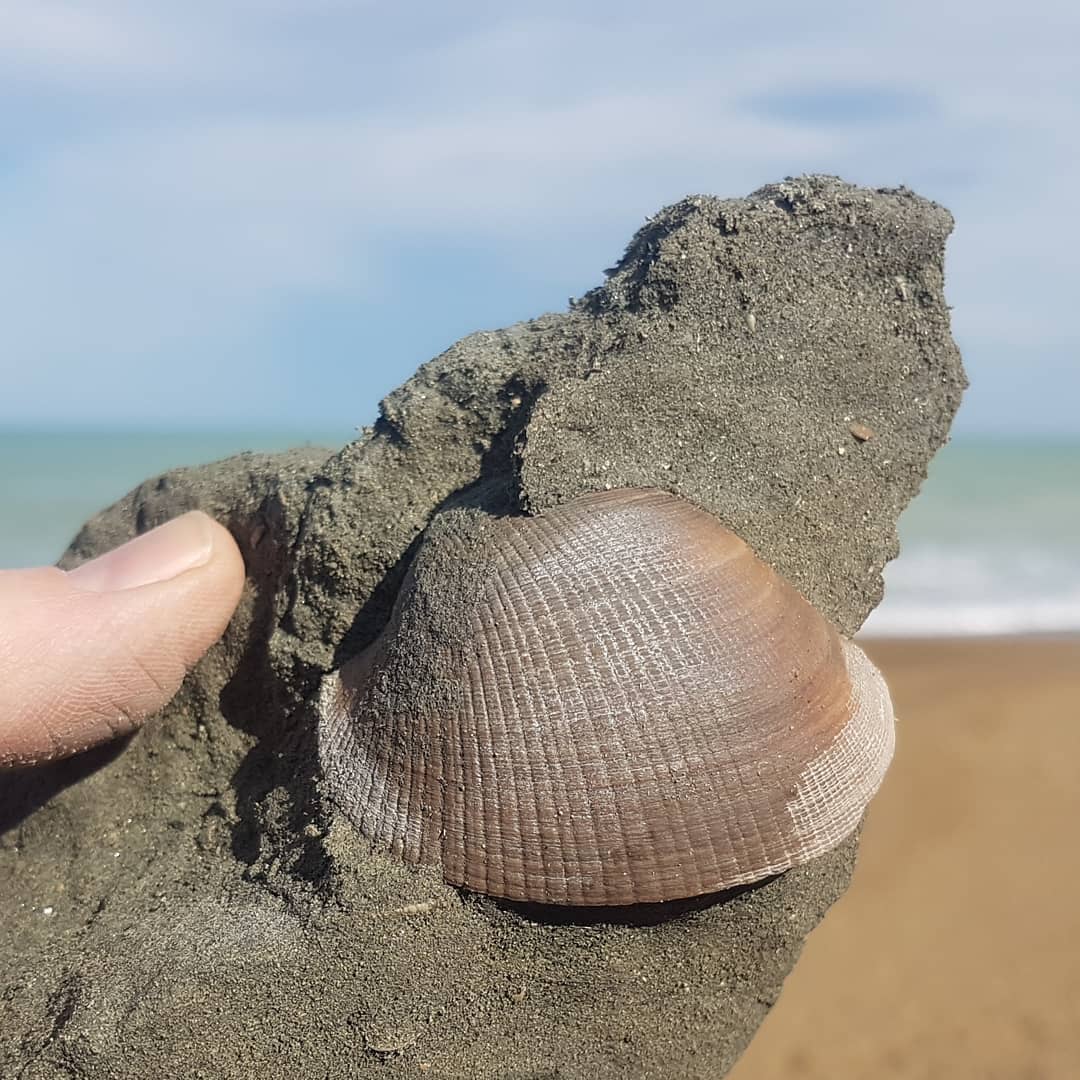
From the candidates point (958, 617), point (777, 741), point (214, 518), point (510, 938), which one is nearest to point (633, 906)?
point (510, 938)

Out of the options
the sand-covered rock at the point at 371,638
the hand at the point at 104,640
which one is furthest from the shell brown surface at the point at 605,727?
the hand at the point at 104,640

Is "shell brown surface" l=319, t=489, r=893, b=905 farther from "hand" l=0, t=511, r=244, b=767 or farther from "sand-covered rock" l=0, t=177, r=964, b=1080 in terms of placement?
"hand" l=0, t=511, r=244, b=767

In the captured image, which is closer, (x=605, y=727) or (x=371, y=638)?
(x=605, y=727)

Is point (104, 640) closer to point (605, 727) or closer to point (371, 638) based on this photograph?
point (371, 638)

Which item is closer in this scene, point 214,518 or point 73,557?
point 214,518

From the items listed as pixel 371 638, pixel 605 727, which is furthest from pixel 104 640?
pixel 605 727

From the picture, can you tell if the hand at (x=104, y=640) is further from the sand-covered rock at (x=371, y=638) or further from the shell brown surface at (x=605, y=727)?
the shell brown surface at (x=605, y=727)

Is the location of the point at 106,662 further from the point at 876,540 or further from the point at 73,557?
the point at 876,540
